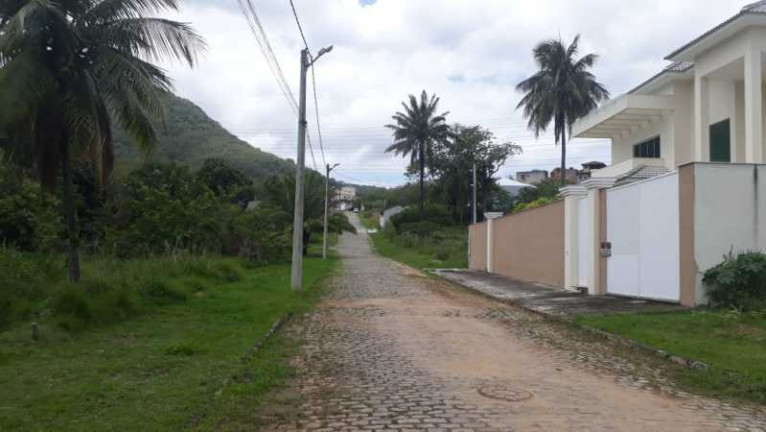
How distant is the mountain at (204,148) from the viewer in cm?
5476

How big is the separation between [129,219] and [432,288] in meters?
13.7

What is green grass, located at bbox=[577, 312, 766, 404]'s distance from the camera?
24.2 feet

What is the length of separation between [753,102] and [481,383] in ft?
53.7

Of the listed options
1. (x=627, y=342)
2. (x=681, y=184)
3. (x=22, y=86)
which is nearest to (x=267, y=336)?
(x=627, y=342)

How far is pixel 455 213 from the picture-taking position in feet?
234

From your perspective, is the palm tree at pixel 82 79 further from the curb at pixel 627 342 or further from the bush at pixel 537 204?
the bush at pixel 537 204

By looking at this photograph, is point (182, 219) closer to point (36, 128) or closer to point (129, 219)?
point (129, 219)

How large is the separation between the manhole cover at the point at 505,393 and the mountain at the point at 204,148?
3556cm

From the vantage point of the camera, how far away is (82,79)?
1377 cm

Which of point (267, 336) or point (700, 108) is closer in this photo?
point (267, 336)

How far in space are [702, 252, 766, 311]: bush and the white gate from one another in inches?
46.8

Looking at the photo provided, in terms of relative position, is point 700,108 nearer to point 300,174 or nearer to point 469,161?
point 300,174

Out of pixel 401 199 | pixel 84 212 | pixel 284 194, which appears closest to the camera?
pixel 84 212

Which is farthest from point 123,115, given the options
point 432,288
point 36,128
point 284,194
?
point 284,194
